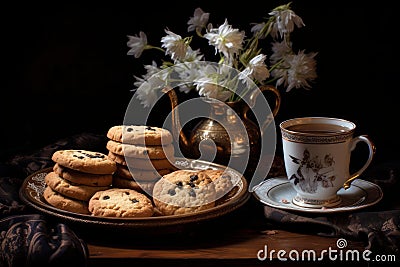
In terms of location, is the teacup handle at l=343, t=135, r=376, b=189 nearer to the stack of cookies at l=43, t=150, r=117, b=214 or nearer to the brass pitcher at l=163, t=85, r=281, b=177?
the brass pitcher at l=163, t=85, r=281, b=177

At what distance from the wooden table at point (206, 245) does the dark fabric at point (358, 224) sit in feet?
0.05

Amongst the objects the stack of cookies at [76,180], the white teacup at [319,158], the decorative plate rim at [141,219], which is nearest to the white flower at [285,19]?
the white teacup at [319,158]

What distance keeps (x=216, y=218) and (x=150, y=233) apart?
120mm

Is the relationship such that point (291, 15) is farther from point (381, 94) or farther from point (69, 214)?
point (69, 214)

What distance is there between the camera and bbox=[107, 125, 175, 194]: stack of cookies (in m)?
1.27

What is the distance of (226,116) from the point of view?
1410 mm

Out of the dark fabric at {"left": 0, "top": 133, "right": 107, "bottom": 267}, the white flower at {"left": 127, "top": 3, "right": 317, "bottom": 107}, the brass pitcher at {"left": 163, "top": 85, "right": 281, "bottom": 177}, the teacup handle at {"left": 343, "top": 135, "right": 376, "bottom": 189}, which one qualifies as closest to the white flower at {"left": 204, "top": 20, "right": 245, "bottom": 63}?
the white flower at {"left": 127, "top": 3, "right": 317, "bottom": 107}

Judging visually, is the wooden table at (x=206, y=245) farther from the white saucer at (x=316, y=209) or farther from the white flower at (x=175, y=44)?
the white flower at (x=175, y=44)

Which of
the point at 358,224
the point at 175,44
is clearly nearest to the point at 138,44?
the point at 175,44

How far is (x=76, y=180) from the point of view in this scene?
121 cm

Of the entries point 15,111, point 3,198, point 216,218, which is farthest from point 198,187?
point 15,111

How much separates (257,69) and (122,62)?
49 centimetres

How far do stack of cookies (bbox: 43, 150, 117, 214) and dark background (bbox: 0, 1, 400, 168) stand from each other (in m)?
0.53

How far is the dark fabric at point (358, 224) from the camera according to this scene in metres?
1.10
